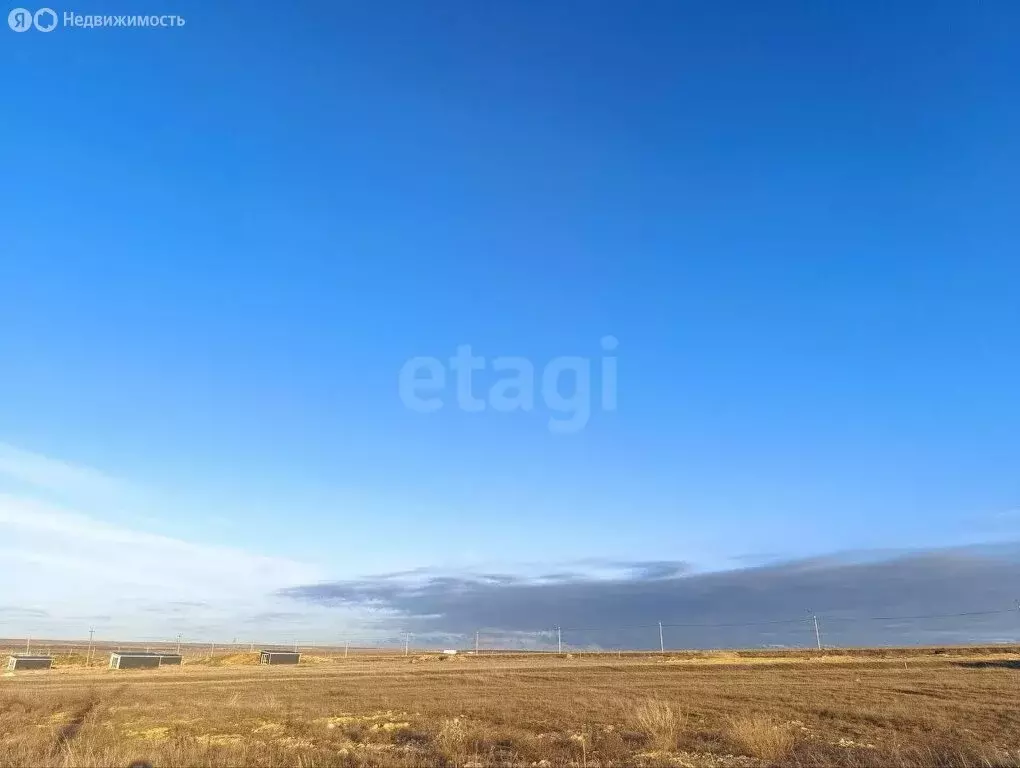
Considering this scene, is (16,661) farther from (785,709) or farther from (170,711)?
(785,709)

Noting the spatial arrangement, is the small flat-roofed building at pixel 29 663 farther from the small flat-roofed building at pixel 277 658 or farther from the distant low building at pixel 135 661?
the small flat-roofed building at pixel 277 658

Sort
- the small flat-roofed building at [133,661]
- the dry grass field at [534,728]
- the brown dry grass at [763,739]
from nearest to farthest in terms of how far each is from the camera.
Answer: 1. the dry grass field at [534,728]
2. the brown dry grass at [763,739]
3. the small flat-roofed building at [133,661]

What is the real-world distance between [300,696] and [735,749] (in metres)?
25.9

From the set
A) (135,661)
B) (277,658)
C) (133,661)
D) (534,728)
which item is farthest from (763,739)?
(277,658)

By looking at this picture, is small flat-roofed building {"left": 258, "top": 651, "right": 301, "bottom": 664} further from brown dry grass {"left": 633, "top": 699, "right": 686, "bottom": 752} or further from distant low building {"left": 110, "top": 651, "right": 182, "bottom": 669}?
brown dry grass {"left": 633, "top": 699, "right": 686, "bottom": 752}

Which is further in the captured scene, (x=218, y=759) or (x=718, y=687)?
(x=718, y=687)

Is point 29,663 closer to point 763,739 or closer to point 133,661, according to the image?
point 133,661

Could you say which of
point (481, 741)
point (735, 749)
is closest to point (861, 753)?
point (735, 749)

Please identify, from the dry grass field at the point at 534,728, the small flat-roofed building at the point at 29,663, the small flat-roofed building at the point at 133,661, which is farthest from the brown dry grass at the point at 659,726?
the small flat-roofed building at the point at 29,663

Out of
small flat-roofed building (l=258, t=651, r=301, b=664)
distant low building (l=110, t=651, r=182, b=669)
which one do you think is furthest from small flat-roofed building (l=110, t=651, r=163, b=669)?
small flat-roofed building (l=258, t=651, r=301, b=664)

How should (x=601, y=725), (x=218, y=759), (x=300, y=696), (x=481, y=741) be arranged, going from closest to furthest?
(x=218, y=759) < (x=481, y=741) < (x=601, y=725) < (x=300, y=696)

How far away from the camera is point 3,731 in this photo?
23.8m

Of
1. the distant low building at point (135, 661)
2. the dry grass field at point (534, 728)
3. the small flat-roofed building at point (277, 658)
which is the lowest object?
the small flat-roofed building at point (277, 658)

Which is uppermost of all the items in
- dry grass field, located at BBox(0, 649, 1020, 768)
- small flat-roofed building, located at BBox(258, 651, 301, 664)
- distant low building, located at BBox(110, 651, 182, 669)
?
dry grass field, located at BBox(0, 649, 1020, 768)
